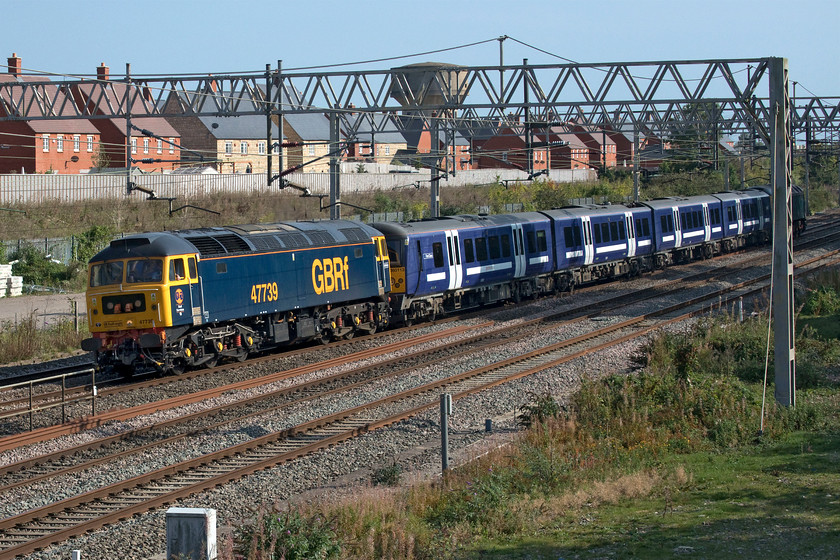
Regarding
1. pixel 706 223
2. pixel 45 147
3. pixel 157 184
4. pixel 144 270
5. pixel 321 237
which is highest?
pixel 45 147

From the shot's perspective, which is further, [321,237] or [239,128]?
[239,128]

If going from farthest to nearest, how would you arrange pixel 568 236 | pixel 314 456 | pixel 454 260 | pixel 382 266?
pixel 568 236 → pixel 454 260 → pixel 382 266 → pixel 314 456

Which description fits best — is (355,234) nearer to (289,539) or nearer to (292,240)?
(292,240)

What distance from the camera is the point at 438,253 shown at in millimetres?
27703

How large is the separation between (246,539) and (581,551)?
3159mm

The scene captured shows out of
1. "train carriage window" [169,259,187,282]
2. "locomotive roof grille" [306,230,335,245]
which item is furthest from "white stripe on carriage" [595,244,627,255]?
"train carriage window" [169,259,187,282]

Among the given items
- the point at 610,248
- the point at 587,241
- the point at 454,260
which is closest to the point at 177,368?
the point at 454,260

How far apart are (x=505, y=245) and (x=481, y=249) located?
1.42 m

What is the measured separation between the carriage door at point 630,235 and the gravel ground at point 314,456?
55.9 feet

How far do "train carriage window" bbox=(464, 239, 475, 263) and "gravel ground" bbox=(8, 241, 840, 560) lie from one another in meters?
7.88

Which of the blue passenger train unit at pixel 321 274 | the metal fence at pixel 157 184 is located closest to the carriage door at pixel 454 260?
the blue passenger train unit at pixel 321 274

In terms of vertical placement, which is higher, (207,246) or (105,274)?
(207,246)

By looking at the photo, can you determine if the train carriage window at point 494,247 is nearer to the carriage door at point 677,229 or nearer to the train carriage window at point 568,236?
the train carriage window at point 568,236

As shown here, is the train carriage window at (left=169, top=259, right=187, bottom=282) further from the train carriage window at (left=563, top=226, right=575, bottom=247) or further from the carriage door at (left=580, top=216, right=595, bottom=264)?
the carriage door at (left=580, top=216, right=595, bottom=264)
